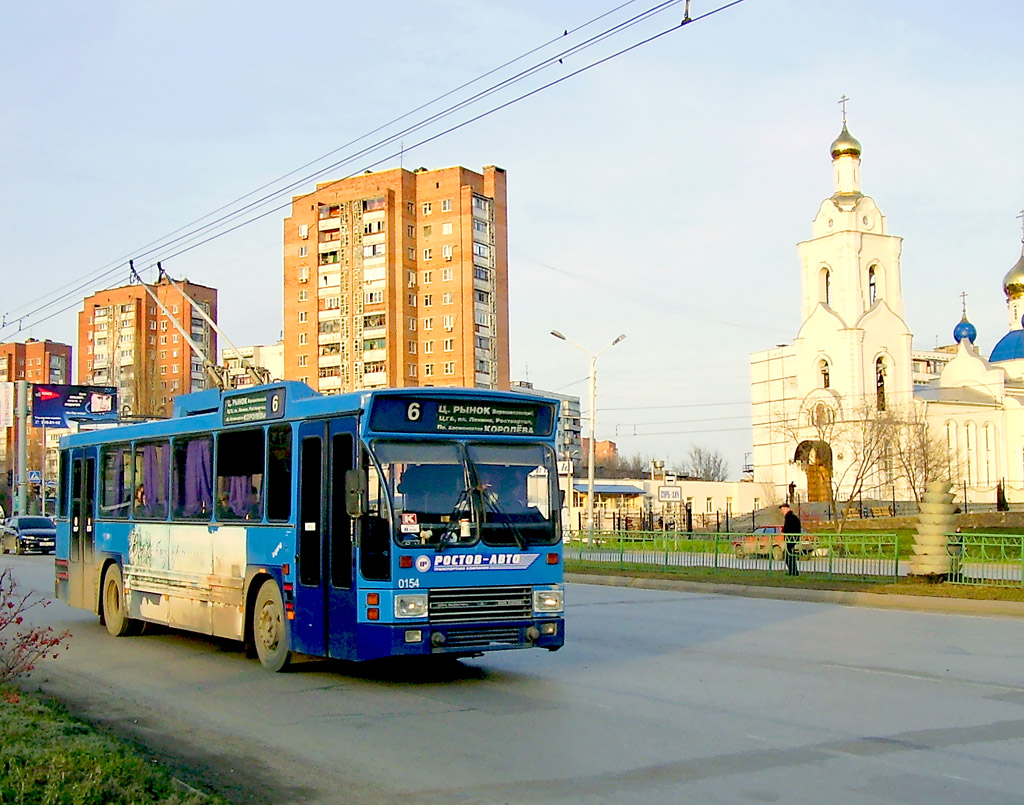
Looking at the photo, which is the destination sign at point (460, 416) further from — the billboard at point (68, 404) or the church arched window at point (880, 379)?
the church arched window at point (880, 379)

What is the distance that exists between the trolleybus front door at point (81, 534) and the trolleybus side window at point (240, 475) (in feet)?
15.8

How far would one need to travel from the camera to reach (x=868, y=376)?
85.0 m

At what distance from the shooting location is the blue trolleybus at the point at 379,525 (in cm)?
1140

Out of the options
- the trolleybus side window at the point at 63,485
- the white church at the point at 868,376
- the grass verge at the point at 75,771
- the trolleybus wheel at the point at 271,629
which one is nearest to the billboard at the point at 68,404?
the trolleybus side window at the point at 63,485

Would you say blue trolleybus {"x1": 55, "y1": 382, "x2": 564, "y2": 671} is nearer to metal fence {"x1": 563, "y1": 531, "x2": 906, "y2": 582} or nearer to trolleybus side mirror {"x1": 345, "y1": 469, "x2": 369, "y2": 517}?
trolleybus side mirror {"x1": 345, "y1": 469, "x2": 369, "y2": 517}

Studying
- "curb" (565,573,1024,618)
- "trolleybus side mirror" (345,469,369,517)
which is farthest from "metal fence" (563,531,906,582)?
"trolleybus side mirror" (345,469,369,517)

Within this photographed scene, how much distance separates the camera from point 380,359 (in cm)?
9388

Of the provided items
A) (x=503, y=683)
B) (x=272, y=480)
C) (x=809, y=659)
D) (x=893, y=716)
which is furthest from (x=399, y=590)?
(x=809, y=659)

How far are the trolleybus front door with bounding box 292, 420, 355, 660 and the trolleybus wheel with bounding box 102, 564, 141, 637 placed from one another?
5477mm

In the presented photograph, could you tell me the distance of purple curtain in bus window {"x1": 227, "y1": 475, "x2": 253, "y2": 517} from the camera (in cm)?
1354

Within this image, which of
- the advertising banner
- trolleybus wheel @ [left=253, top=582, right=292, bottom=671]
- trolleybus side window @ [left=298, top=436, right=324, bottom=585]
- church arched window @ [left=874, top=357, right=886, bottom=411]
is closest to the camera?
trolleybus side window @ [left=298, top=436, right=324, bottom=585]

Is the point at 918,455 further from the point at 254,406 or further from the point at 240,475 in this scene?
the point at 254,406

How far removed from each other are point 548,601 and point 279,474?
3271mm

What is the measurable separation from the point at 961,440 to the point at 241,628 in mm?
79625
